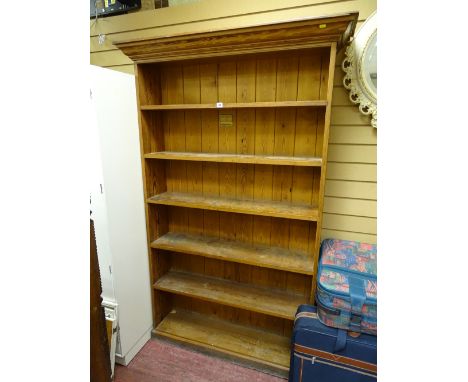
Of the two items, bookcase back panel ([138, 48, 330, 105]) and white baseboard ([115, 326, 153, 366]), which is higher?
bookcase back panel ([138, 48, 330, 105])

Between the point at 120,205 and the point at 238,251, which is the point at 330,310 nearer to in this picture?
the point at 238,251

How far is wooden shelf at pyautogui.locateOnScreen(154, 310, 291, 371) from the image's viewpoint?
1904 mm

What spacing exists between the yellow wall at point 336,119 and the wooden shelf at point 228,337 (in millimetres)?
942

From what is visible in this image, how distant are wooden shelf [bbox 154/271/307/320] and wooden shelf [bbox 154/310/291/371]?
0.36m

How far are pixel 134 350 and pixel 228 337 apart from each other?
71 cm

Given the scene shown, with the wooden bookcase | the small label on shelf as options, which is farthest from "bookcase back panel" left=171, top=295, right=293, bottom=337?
the small label on shelf

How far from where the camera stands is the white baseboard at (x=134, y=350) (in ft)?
6.12

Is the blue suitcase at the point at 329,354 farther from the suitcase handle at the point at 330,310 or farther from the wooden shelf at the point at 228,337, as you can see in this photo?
the wooden shelf at the point at 228,337

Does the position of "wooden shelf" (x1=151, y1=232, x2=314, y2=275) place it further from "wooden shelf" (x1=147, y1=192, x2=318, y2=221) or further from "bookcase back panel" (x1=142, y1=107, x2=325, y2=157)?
"bookcase back panel" (x1=142, y1=107, x2=325, y2=157)

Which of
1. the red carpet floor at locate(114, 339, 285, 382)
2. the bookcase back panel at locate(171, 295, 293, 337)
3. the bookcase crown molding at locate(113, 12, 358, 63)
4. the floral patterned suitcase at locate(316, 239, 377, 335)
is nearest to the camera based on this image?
the bookcase crown molding at locate(113, 12, 358, 63)

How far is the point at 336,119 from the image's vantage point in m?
1.66
